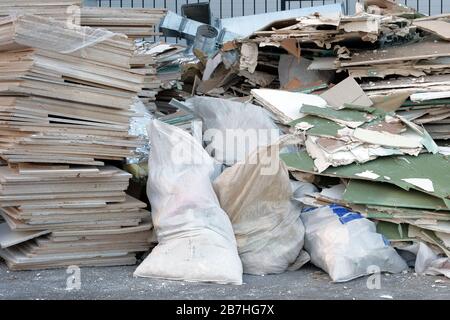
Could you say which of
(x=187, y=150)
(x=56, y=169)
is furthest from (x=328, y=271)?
(x=56, y=169)

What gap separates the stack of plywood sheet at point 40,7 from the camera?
5758 millimetres

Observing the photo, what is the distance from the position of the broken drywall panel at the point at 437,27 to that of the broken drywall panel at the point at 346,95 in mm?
780

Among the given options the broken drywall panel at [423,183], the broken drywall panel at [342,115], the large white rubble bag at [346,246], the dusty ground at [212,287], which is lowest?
the dusty ground at [212,287]

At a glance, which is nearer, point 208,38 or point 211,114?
point 211,114

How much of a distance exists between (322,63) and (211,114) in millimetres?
1088

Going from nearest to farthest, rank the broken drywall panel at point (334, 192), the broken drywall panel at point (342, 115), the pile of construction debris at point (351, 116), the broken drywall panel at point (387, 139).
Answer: the pile of construction debris at point (351, 116), the broken drywall panel at point (334, 192), the broken drywall panel at point (387, 139), the broken drywall panel at point (342, 115)

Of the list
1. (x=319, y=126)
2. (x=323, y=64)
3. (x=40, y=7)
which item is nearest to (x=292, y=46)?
(x=323, y=64)

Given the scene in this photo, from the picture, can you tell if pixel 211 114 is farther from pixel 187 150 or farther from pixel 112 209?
pixel 112 209

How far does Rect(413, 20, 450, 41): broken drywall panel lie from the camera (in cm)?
656

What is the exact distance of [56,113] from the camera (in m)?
5.22

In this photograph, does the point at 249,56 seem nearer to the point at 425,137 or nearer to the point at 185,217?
the point at 425,137

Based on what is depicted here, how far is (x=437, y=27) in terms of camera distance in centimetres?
669

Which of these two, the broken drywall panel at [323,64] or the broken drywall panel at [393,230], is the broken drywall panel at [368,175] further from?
the broken drywall panel at [323,64]

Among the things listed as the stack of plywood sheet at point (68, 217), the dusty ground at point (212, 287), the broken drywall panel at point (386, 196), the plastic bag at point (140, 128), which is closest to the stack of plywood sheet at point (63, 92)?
the stack of plywood sheet at point (68, 217)
